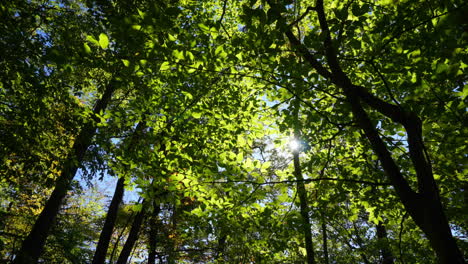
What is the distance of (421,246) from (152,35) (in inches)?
294

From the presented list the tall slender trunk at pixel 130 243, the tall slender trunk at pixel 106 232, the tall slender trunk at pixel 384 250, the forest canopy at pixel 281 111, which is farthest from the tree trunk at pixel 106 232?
the tall slender trunk at pixel 384 250

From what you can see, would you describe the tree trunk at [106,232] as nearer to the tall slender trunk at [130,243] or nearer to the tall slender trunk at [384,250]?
the tall slender trunk at [130,243]

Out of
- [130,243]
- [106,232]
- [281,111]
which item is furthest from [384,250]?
[106,232]

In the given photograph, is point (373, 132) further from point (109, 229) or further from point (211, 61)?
point (109, 229)

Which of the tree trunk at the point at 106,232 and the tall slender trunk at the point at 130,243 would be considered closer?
the tree trunk at the point at 106,232

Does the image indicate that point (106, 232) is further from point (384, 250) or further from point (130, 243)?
point (384, 250)

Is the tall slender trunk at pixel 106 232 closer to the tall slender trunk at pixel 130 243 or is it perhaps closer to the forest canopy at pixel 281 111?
the tall slender trunk at pixel 130 243

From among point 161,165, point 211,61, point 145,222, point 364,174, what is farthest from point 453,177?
point 145,222

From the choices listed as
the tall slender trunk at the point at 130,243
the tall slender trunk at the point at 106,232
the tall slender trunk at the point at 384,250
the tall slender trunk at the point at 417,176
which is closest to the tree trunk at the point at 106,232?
the tall slender trunk at the point at 106,232

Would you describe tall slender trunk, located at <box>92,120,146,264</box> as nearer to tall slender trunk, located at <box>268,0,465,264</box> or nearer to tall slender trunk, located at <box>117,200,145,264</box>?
tall slender trunk, located at <box>117,200,145,264</box>

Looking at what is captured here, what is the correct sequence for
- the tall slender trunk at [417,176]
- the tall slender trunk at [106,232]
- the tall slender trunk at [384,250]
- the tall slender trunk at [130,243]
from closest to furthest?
the tall slender trunk at [417,176] < the tall slender trunk at [384,250] < the tall slender trunk at [106,232] < the tall slender trunk at [130,243]

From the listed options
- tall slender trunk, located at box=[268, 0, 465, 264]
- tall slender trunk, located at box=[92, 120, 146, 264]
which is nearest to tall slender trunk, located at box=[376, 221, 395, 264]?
tall slender trunk, located at box=[268, 0, 465, 264]

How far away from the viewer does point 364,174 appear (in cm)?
438

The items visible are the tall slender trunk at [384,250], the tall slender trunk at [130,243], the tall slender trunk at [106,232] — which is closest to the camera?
the tall slender trunk at [384,250]
